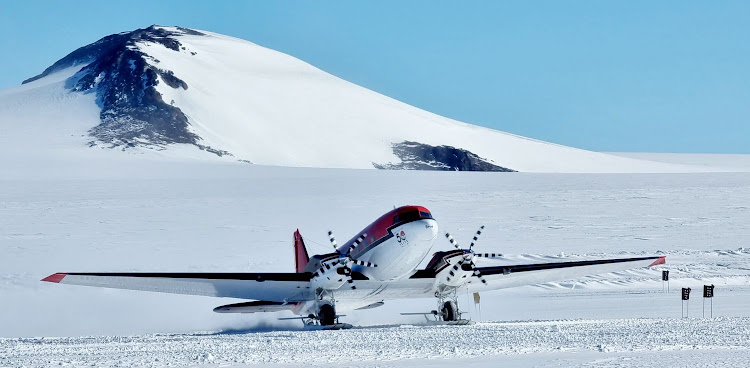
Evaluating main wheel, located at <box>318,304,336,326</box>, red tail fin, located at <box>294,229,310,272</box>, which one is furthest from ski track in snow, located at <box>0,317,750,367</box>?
red tail fin, located at <box>294,229,310,272</box>

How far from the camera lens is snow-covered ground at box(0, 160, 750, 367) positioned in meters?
19.2

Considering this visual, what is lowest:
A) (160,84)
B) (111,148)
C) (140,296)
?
(140,296)

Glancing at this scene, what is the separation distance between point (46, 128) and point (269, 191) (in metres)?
74.7

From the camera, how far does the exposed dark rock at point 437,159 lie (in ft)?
518

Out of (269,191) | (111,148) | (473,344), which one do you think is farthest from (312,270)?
(111,148)

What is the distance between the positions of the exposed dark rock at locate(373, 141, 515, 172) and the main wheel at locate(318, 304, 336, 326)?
12625 centimetres

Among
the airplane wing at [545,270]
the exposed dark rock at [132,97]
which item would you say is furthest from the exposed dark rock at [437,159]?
the airplane wing at [545,270]

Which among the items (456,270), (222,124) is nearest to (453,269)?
(456,270)

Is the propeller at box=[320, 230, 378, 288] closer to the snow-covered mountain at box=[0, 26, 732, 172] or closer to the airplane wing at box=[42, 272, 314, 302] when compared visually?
the airplane wing at box=[42, 272, 314, 302]

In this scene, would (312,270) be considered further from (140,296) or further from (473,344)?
(140,296)

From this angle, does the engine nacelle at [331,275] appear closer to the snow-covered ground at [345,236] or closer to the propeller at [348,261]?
the propeller at [348,261]

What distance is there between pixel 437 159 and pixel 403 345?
469 ft

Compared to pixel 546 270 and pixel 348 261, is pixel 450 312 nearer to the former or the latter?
pixel 348 261

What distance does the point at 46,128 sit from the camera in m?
134
